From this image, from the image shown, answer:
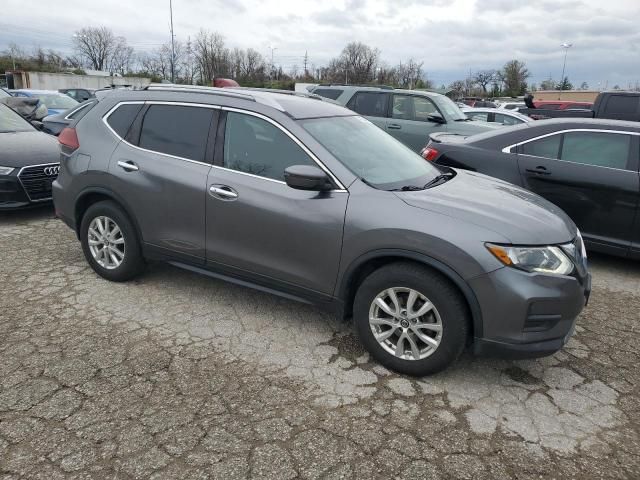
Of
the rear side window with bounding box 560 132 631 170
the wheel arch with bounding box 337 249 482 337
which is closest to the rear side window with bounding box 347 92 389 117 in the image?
the rear side window with bounding box 560 132 631 170

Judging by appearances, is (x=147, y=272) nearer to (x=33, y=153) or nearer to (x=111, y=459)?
(x=111, y=459)

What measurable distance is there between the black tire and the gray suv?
1cm

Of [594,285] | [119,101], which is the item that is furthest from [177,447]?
[594,285]

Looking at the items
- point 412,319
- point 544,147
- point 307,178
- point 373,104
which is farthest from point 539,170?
point 373,104

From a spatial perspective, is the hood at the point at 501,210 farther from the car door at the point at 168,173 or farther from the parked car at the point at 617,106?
the parked car at the point at 617,106

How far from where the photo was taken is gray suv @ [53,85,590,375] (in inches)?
115

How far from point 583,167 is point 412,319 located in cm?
335

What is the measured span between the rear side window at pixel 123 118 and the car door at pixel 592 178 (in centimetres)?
407

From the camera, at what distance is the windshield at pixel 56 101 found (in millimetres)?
13820

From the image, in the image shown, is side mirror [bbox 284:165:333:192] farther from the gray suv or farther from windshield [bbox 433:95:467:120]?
windshield [bbox 433:95:467:120]

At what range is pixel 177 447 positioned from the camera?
2545 millimetres

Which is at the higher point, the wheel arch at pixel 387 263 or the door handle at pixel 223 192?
the door handle at pixel 223 192

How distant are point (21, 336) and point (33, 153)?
12.4 feet

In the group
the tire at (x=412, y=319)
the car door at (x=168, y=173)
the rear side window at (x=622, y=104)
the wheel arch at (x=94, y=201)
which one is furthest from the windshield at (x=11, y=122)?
the rear side window at (x=622, y=104)
